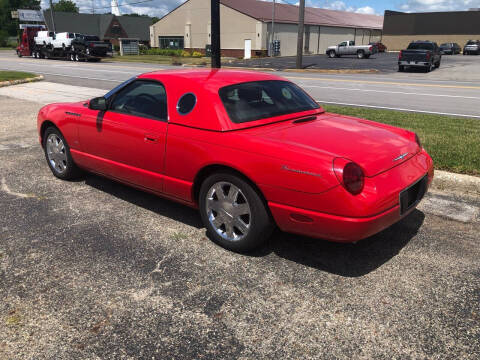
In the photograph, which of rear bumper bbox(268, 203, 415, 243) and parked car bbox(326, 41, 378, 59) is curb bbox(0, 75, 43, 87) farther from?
parked car bbox(326, 41, 378, 59)

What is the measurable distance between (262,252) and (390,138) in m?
1.59

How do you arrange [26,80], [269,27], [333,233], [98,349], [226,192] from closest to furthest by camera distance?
1. [98,349]
2. [333,233]
3. [226,192]
4. [26,80]
5. [269,27]

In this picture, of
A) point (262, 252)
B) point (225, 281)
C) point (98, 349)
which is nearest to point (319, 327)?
point (225, 281)

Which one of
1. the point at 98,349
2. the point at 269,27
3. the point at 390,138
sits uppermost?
the point at 269,27

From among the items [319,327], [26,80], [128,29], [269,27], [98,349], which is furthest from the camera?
[128,29]

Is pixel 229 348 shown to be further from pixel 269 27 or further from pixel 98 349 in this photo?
pixel 269 27

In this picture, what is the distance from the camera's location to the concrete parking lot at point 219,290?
2656 millimetres

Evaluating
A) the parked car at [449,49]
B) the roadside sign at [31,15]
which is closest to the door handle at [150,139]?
the parked car at [449,49]

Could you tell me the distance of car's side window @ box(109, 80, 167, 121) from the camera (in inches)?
168

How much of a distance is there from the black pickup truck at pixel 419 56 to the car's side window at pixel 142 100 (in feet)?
90.0

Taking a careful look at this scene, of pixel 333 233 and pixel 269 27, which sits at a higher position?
pixel 269 27

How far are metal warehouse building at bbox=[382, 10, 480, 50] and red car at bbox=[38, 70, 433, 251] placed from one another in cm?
7236

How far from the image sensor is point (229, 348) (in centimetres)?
262

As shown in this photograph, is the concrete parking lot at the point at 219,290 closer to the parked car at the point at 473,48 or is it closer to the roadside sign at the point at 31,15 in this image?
the parked car at the point at 473,48
